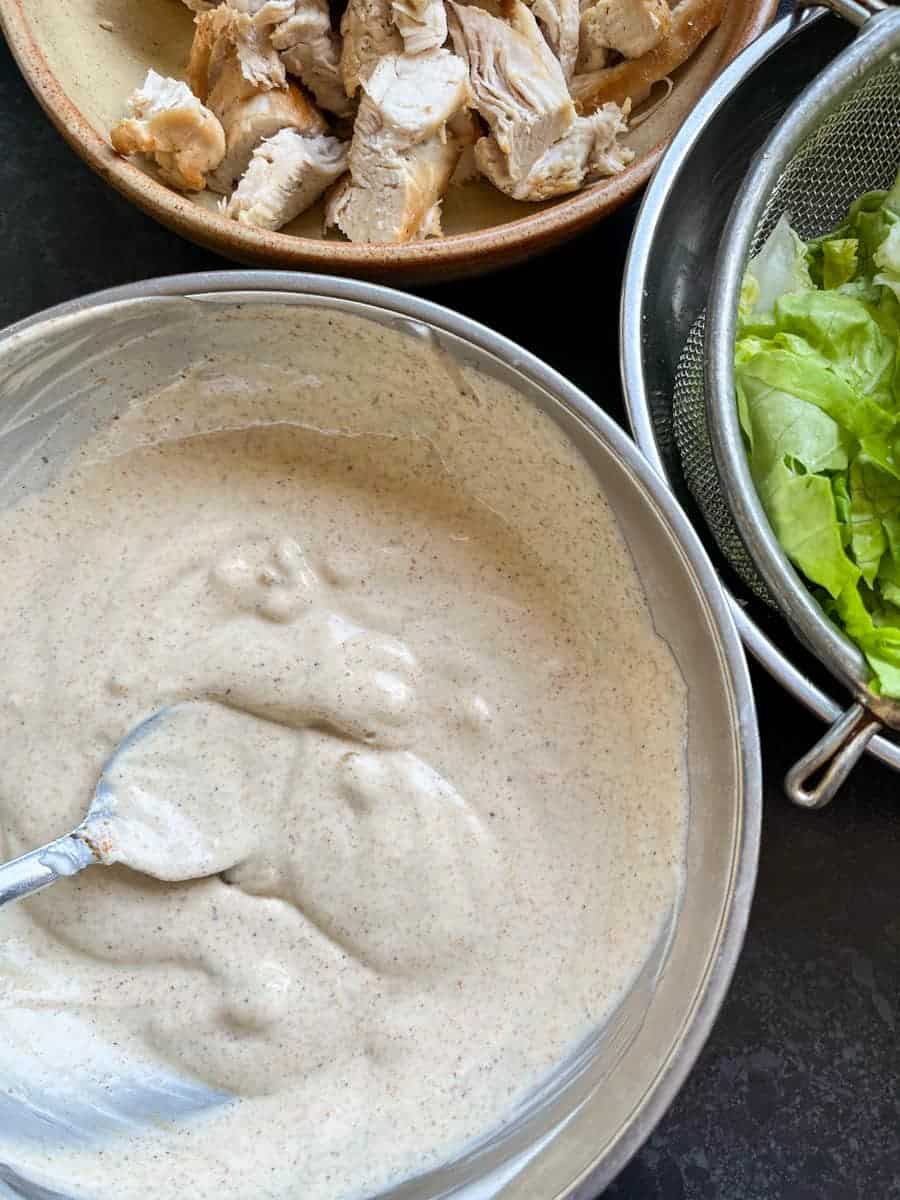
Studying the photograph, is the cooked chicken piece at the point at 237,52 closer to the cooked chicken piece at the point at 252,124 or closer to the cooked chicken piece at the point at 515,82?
the cooked chicken piece at the point at 252,124

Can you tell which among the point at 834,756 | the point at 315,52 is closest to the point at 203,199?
the point at 315,52

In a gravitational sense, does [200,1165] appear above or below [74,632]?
below

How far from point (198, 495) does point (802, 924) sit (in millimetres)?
833

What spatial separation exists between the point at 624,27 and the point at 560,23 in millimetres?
78

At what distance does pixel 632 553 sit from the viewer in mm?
1114

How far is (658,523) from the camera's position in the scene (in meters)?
1.07

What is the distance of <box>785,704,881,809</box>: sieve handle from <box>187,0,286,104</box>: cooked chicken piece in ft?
3.12

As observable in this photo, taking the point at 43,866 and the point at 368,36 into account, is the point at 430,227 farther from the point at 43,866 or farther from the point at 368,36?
the point at 43,866

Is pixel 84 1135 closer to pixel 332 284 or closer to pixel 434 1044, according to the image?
pixel 434 1044

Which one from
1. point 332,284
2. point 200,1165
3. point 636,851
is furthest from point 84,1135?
point 332,284

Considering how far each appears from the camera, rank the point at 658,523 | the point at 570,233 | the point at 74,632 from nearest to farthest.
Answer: the point at 658,523 → the point at 74,632 → the point at 570,233

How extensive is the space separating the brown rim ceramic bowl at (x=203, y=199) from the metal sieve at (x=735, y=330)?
0.14m

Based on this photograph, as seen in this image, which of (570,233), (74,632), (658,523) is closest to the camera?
(658,523)

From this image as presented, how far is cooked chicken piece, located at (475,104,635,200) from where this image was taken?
4.42ft
